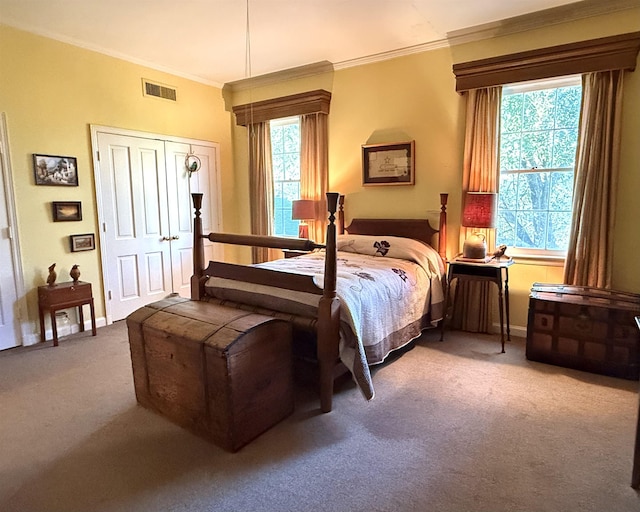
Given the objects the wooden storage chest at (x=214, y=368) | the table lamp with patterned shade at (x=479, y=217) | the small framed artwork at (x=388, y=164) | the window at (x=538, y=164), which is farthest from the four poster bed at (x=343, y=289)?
the window at (x=538, y=164)

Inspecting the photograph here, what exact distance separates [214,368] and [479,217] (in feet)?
8.43

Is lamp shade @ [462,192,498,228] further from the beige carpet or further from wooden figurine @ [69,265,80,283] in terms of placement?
wooden figurine @ [69,265,80,283]

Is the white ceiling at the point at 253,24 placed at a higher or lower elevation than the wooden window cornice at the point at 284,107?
higher

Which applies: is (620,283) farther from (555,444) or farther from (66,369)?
(66,369)

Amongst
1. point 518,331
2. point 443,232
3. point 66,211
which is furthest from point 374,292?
point 66,211

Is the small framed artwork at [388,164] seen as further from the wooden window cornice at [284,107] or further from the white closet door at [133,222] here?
the white closet door at [133,222]

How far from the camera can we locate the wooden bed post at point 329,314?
226cm

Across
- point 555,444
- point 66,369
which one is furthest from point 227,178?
point 555,444

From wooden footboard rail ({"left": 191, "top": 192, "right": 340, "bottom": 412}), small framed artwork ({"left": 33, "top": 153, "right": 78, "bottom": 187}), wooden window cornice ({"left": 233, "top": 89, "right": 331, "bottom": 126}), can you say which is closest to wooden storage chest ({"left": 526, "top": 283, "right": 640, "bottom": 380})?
wooden footboard rail ({"left": 191, "top": 192, "right": 340, "bottom": 412})

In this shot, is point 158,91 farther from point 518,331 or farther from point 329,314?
point 518,331

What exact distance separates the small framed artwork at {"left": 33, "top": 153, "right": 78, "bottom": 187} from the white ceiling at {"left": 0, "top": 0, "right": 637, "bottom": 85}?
1088 mm

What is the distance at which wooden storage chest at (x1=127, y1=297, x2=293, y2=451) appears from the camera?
77.9 inches

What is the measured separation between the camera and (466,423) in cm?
226

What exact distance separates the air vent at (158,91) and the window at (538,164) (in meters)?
3.56
